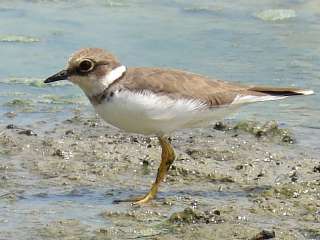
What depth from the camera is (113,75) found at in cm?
674

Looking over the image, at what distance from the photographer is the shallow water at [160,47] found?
899 centimetres

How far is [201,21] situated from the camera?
12086 millimetres

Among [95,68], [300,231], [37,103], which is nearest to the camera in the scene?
[300,231]

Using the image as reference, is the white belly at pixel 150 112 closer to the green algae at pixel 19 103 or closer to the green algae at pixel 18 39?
→ the green algae at pixel 19 103

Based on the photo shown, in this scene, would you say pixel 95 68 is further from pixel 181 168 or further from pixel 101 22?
pixel 101 22

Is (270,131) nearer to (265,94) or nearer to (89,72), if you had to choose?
(265,94)

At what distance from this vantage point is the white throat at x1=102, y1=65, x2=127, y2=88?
6.70 meters

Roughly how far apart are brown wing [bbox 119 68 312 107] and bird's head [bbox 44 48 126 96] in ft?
0.32

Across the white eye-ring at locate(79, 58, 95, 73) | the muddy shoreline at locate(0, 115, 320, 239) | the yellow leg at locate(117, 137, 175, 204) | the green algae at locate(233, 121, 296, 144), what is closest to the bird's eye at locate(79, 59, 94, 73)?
the white eye-ring at locate(79, 58, 95, 73)

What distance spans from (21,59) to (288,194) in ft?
14.0

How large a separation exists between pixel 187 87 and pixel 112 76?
531 mm

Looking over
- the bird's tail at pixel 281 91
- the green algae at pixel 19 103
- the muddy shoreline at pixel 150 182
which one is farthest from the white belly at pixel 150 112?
the green algae at pixel 19 103

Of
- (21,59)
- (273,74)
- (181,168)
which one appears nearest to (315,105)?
(273,74)

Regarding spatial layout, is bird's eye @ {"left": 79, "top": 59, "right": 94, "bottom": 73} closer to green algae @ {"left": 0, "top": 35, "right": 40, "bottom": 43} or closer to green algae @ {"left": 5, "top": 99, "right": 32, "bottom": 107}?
green algae @ {"left": 5, "top": 99, "right": 32, "bottom": 107}
